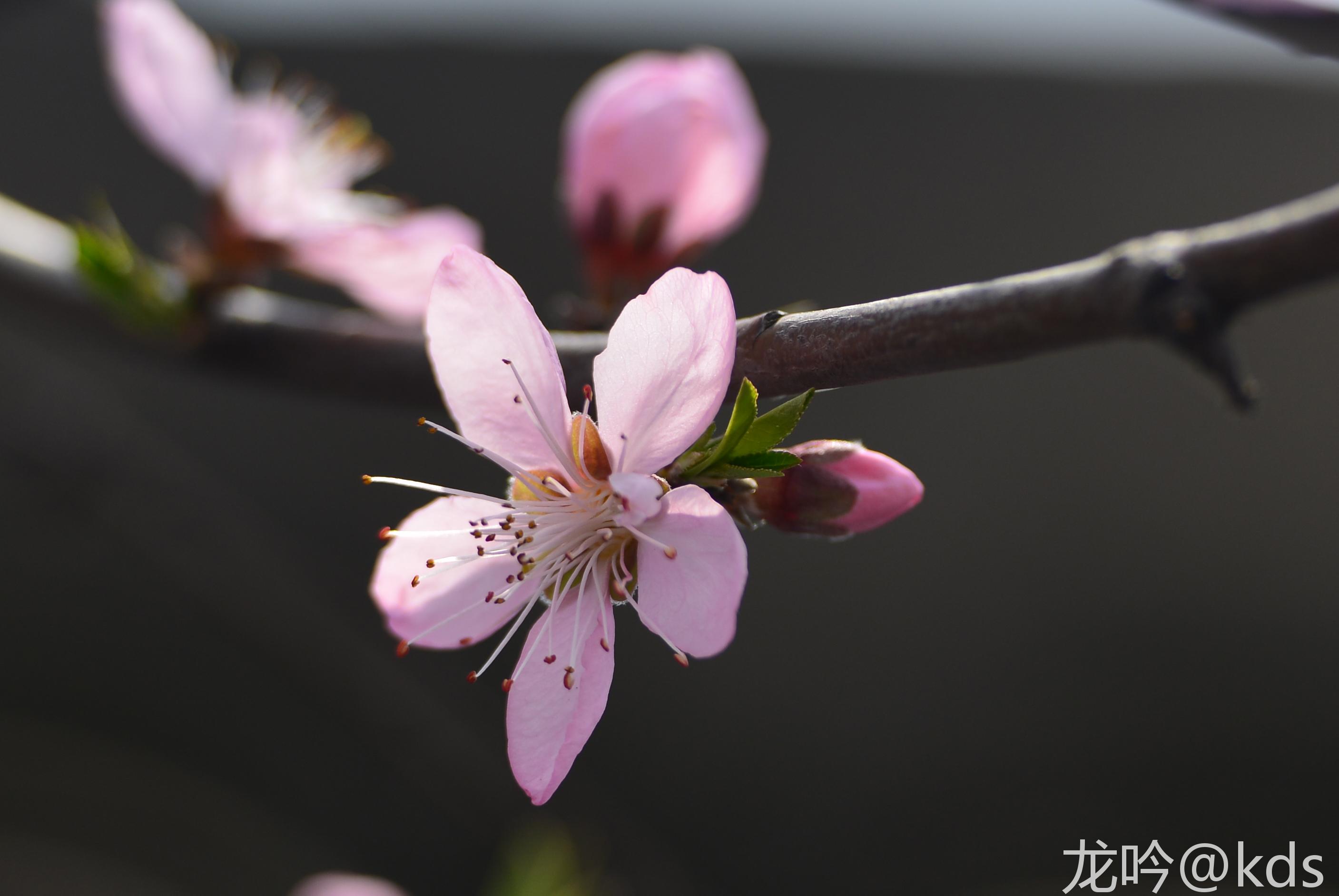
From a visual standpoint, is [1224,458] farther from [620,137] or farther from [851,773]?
[620,137]

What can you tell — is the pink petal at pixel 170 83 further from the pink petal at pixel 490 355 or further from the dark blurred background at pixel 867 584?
the dark blurred background at pixel 867 584

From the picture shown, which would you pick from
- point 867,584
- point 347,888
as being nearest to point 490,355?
point 347,888

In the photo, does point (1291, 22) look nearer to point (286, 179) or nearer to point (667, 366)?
point (667, 366)

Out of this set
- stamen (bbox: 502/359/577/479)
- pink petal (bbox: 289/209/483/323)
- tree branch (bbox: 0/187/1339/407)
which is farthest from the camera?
pink petal (bbox: 289/209/483/323)

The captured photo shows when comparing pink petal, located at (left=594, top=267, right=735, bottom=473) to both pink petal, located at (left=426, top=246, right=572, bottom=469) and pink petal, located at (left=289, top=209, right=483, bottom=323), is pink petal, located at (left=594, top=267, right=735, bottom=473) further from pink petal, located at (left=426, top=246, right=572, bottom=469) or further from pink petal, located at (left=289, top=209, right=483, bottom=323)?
pink petal, located at (left=289, top=209, right=483, bottom=323)

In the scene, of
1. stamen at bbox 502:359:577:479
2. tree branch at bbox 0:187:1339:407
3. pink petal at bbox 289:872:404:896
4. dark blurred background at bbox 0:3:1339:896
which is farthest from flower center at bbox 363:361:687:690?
dark blurred background at bbox 0:3:1339:896

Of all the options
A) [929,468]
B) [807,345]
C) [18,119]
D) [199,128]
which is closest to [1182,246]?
[807,345]
